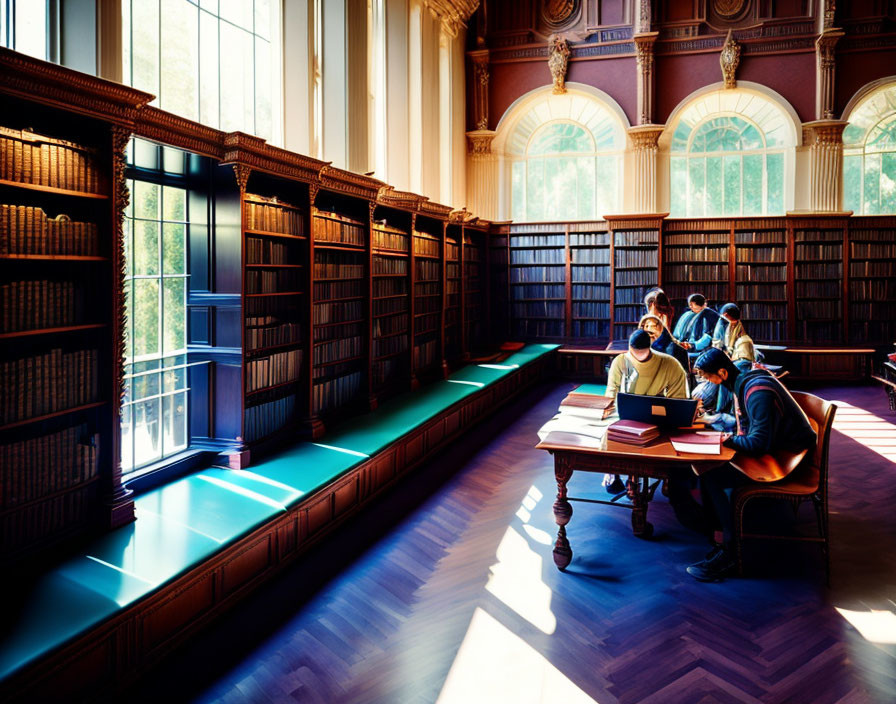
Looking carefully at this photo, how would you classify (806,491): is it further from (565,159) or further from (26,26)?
(565,159)

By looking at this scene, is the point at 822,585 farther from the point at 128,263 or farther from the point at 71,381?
the point at 128,263

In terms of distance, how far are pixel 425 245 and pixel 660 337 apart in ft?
10.5

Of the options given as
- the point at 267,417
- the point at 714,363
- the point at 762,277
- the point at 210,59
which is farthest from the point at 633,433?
the point at 762,277

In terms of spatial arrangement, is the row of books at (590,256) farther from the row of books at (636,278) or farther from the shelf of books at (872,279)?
the shelf of books at (872,279)

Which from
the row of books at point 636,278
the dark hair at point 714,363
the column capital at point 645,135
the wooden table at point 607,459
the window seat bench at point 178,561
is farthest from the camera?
the column capital at point 645,135

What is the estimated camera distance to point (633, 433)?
350 centimetres

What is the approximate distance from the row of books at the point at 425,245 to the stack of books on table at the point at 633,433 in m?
4.43

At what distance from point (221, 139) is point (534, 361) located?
653cm

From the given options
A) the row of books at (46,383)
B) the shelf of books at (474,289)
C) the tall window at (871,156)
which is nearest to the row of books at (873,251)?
the tall window at (871,156)

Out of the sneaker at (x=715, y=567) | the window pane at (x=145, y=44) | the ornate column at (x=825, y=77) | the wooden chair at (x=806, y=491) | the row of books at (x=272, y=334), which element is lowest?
the sneaker at (x=715, y=567)

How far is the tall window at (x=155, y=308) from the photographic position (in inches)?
158

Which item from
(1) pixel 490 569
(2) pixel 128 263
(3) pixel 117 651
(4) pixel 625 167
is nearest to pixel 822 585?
(1) pixel 490 569

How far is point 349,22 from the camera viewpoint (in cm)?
679

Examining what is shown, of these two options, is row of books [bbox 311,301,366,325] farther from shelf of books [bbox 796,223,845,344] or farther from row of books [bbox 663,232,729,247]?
shelf of books [bbox 796,223,845,344]
